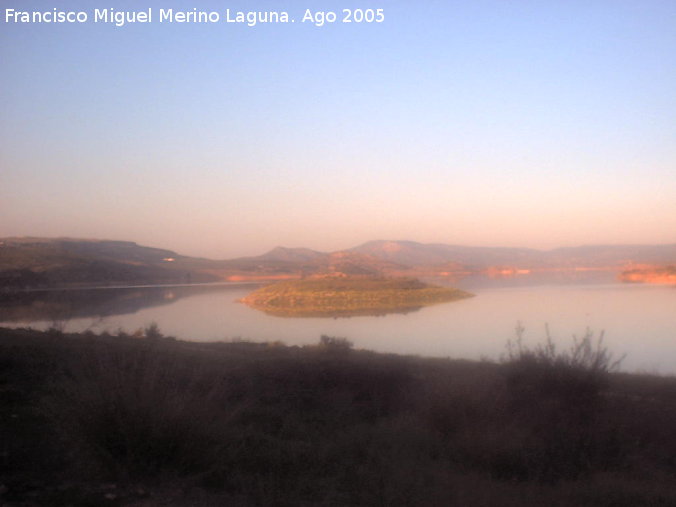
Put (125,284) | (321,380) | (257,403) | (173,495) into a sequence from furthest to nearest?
(125,284) < (321,380) < (257,403) < (173,495)

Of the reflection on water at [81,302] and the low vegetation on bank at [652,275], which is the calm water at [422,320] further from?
the low vegetation on bank at [652,275]

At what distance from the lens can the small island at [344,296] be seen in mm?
41500

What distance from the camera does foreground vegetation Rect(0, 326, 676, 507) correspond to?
5.80 meters

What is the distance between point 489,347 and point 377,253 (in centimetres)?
5126

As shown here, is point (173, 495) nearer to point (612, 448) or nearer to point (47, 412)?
point (47, 412)

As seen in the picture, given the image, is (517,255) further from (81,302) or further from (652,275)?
(81,302)

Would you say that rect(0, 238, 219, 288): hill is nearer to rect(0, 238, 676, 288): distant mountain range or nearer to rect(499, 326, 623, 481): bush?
rect(0, 238, 676, 288): distant mountain range

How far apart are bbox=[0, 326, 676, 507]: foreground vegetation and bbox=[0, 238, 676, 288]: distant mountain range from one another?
1635 cm

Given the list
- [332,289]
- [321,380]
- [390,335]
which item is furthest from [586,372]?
[332,289]

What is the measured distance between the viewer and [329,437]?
27.0 ft

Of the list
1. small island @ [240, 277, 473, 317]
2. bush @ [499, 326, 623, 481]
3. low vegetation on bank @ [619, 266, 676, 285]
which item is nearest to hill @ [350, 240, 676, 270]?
low vegetation on bank @ [619, 266, 676, 285]

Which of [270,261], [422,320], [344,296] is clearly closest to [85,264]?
[344,296]

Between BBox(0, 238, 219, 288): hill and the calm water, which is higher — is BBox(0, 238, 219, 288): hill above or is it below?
above

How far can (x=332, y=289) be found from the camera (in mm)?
45281
